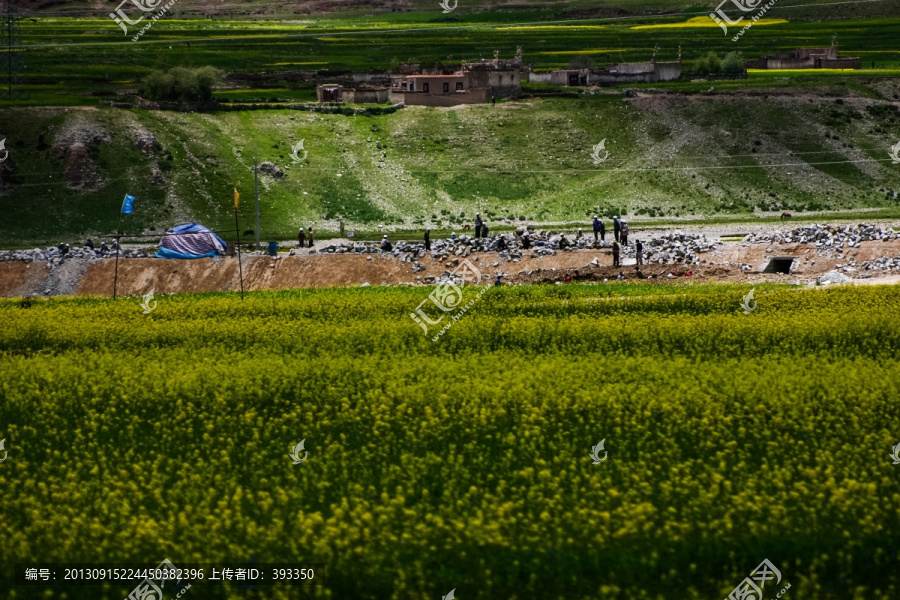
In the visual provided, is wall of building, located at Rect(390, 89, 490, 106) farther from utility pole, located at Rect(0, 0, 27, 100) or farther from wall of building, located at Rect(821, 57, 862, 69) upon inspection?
wall of building, located at Rect(821, 57, 862, 69)

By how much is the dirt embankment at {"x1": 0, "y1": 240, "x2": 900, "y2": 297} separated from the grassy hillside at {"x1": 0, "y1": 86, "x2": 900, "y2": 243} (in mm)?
14755

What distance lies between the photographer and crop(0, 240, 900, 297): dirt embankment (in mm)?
46969

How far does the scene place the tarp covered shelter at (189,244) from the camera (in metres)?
56.6

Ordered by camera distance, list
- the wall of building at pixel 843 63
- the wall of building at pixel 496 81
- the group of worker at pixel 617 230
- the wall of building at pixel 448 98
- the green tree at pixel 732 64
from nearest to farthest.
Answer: the group of worker at pixel 617 230 → the wall of building at pixel 448 98 → the wall of building at pixel 496 81 → the green tree at pixel 732 64 → the wall of building at pixel 843 63

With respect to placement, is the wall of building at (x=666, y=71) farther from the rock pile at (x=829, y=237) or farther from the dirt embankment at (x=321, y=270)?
the dirt embankment at (x=321, y=270)

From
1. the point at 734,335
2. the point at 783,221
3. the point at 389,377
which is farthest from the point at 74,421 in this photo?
the point at 783,221

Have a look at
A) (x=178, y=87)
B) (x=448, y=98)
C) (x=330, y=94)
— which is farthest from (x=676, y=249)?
(x=178, y=87)

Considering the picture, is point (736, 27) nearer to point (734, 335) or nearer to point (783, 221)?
point (783, 221)

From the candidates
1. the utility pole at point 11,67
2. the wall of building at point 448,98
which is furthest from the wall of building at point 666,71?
the utility pole at point 11,67

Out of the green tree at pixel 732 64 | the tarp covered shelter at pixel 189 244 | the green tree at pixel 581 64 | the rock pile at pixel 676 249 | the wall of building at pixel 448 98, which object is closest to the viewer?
the rock pile at pixel 676 249

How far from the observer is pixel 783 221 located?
66875mm

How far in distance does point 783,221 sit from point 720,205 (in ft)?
32.8

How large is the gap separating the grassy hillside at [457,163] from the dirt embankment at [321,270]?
14755mm

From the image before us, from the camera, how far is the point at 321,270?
171ft
